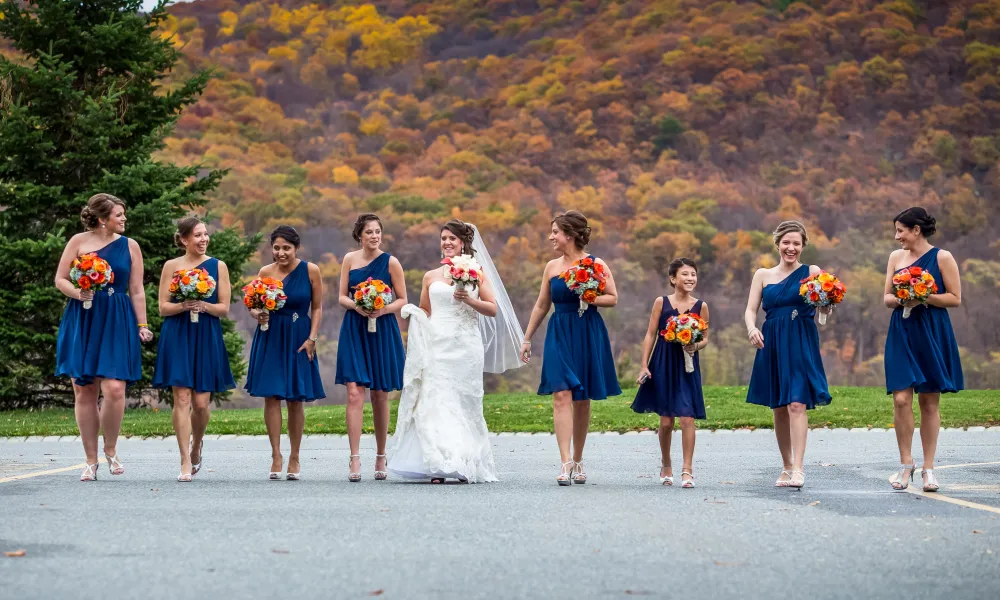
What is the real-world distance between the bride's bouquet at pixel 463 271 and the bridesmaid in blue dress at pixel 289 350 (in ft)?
3.81

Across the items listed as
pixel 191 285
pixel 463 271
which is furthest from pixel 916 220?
pixel 191 285

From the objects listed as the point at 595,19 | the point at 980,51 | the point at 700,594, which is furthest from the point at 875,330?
the point at 700,594

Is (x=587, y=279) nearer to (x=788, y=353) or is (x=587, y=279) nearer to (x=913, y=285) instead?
(x=788, y=353)

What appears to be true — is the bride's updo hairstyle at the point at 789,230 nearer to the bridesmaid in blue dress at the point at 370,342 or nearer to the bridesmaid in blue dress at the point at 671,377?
the bridesmaid in blue dress at the point at 671,377

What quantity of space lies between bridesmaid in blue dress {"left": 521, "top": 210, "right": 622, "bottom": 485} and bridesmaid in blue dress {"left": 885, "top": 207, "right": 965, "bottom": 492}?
2.31 m

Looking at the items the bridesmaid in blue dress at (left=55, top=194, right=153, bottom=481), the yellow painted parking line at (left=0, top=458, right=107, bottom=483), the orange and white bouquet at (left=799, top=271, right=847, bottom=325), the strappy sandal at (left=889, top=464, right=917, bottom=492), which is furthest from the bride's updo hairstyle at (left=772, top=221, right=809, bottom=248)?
the yellow painted parking line at (left=0, top=458, right=107, bottom=483)

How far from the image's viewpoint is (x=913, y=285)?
963 centimetres

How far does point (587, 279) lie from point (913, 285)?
8.56 ft

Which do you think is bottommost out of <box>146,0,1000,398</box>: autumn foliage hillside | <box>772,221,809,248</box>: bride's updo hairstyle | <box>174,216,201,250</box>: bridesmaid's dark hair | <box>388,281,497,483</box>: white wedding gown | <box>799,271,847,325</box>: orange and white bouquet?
<box>388,281,497,483</box>: white wedding gown

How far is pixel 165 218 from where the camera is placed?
23812mm

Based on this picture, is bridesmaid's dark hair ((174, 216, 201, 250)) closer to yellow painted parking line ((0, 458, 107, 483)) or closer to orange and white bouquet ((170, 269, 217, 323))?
orange and white bouquet ((170, 269, 217, 323))

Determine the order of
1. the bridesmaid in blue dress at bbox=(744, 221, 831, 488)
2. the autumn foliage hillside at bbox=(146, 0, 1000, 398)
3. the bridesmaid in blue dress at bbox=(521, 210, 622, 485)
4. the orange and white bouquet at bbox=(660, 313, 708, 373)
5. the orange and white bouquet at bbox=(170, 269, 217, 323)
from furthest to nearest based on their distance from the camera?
the autumn foliage hillside at bbox=(146, 0, 1000, 398) → the orange and white bouquet at bbox=(170, 269, 217, 323) → the bridesmaid in blue dress at bbox=(521, 210, 622, 485) → the orange and white bouquet at bbox=(660, 313, 708, 373) → the bridesmaid in blue dress at bbox=(744, 221, 831, 488)

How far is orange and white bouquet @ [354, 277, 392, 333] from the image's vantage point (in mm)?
10742

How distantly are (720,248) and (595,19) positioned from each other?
82.8 ft
